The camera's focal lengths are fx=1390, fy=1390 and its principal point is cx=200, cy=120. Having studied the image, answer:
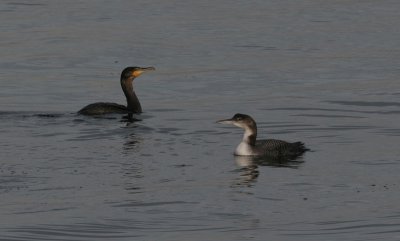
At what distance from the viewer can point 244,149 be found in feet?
79.1

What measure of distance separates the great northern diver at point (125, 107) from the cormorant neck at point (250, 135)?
15.5 ft

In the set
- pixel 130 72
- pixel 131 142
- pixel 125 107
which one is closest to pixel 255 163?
pixel 131 142

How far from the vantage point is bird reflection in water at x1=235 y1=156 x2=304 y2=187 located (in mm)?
22094

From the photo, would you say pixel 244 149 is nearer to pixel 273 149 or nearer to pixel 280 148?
pixel 273 149

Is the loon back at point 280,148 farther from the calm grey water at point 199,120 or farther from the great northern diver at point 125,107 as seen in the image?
the great northern diver at point 125,107

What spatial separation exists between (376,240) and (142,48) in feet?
76.5

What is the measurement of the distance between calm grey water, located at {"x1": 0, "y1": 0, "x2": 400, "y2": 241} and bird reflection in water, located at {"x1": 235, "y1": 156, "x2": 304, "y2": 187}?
78mm

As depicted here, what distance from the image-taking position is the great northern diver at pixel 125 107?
2845 cm

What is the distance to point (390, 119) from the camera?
28344 mm

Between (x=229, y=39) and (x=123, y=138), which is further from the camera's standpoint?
(x=229, y=39)

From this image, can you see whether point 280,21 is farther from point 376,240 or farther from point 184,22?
point 376,240

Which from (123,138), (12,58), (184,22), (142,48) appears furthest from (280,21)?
(123,138)

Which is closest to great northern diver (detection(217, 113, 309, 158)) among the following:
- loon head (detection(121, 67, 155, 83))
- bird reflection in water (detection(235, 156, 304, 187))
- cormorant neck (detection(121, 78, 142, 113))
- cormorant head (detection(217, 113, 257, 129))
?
cormorant head (detection(217, 113, 257, 129))

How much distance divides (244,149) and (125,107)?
6.11 metres
